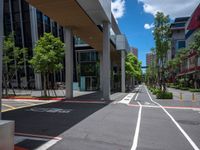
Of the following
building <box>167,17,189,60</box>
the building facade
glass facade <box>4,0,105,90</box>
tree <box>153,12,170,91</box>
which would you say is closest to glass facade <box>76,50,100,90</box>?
the building facade

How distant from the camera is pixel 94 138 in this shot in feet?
27.3

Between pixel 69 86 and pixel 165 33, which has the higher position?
pixel 165 33

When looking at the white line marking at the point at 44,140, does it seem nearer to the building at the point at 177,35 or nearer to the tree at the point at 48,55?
the tree at the point at 48,55

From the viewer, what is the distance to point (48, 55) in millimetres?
24469

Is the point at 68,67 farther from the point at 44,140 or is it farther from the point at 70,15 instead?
the point at 44,140

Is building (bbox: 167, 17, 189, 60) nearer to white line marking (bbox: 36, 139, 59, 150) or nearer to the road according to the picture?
the road

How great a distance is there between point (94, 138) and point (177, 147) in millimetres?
2773

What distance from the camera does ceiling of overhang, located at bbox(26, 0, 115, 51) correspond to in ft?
60.3

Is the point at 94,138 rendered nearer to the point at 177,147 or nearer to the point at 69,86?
the point at 177,147

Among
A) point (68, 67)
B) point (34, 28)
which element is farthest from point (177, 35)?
point (68, 67)

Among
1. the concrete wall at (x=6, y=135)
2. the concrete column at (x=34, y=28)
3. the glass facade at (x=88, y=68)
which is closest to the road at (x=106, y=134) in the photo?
the concrete wall at (x=6, y=135)

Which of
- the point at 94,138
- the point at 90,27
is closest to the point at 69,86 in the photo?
the point at 90,27

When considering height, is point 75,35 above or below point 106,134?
above

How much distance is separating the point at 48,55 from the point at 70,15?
535 cm
